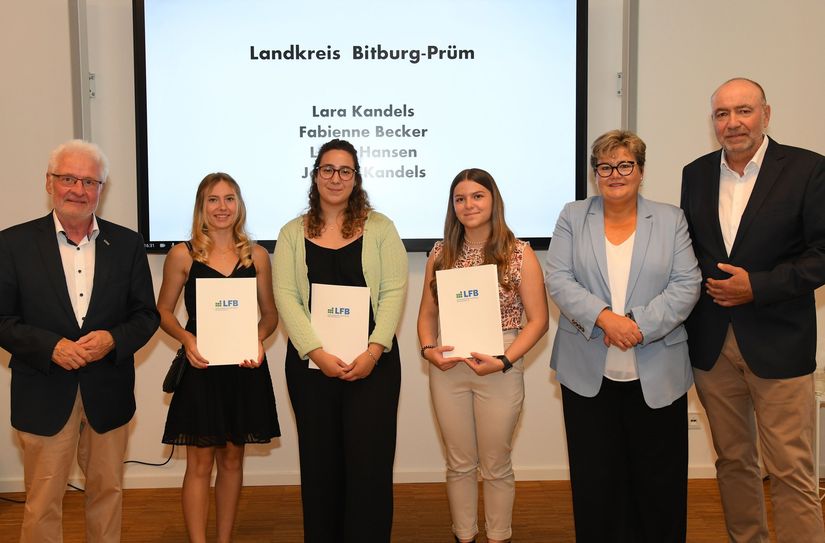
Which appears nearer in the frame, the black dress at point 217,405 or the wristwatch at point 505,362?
the wristwatch at point 505,362

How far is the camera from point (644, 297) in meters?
2.69

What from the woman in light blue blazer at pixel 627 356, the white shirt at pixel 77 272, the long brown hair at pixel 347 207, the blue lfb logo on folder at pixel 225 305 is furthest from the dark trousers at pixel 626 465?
the white shirt at pixel 77 272

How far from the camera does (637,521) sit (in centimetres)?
284

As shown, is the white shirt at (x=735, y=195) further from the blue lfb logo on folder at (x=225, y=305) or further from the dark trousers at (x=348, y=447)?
the blue lfb logo on folder at (x=225, y=305)

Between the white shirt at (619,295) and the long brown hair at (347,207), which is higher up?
the long brown hair at (347,207)

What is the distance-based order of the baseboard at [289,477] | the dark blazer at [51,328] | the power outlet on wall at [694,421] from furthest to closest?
the power outlet on wall at [694,421], the baseboard at [289,477], the dark blazer at [51,328]

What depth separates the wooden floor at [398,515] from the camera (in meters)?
3.68

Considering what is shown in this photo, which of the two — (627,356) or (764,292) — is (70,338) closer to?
(627,356)

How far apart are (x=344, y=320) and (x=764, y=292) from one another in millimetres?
1652

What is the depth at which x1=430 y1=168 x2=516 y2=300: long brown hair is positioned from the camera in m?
2.94

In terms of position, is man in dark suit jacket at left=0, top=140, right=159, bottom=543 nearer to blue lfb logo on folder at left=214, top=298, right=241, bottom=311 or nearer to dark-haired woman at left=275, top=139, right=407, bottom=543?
blue lfb logo on folder at left=214, top=298, right=241, bottom=311

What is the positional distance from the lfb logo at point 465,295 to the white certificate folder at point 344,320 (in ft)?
1.26

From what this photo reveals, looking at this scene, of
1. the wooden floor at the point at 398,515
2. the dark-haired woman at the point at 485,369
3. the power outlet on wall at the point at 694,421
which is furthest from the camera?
the power outlet on wall at the point at 694,421

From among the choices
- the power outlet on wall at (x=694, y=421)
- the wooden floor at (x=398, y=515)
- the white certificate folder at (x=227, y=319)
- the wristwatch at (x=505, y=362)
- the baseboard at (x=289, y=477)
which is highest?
the white certificate folder at (x=227, y=319)
